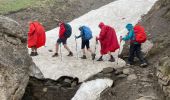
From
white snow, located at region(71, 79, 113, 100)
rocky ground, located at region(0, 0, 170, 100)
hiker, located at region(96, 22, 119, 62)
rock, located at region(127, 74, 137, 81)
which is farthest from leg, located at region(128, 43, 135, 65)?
white snow, located at region(71, 79, 113, 100)

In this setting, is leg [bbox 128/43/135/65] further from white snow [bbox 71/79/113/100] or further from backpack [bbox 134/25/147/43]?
white snow [bbox 71/79/113/100]

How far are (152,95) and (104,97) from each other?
220 cm

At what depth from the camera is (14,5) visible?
3894 cm

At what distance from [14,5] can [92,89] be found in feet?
64.7

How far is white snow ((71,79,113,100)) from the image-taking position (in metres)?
20.7

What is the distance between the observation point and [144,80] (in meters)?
20.6

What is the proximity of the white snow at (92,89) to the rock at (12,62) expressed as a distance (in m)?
2.49

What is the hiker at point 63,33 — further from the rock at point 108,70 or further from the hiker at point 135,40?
the rock at point 108,70

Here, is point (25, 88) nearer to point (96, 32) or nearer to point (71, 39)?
point (71, 39)

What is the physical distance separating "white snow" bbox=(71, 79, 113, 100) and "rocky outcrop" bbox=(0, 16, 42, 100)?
8.18 ft

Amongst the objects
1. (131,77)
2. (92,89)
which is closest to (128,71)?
(131,77)

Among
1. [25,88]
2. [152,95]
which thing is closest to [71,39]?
[25,88]

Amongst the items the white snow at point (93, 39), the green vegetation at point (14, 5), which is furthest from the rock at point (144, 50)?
the green vegetation at point (14, 5)

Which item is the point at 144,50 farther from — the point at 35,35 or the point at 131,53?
the point at 35,35
